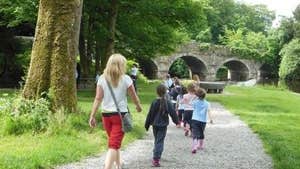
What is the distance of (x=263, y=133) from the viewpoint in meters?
14.0

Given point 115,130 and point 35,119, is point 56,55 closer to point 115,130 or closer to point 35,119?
point 35,119

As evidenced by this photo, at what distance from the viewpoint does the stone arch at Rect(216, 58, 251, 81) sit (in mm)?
72031

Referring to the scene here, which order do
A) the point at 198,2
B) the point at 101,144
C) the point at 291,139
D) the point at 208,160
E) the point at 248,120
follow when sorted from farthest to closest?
1. the point at 198,2
2. the point at 248,120
3. the point at 291,139
4. the point at 101,144
5. the point at 208,160

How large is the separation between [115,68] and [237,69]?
234 ft

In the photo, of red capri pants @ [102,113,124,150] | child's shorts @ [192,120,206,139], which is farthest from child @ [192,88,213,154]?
red capri pants @ [102,113,124,150]

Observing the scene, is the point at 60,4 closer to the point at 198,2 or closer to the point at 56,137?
the point at 56,137

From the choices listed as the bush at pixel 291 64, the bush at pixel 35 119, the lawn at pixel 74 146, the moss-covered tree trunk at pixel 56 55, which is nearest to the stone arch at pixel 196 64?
the bush at pixel 291 64

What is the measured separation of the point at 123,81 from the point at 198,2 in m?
19.4

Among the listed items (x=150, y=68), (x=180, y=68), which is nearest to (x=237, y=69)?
(x=180, y=68)

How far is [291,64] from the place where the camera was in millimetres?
63906

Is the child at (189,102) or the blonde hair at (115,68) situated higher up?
the blonde hair at (115,68)

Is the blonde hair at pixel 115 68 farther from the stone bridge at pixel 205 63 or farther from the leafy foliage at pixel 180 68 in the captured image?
the leafy foliage at pixel 180 68

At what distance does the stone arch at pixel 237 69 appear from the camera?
236ft

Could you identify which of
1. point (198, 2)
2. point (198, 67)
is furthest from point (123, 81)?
point (198, 67)
